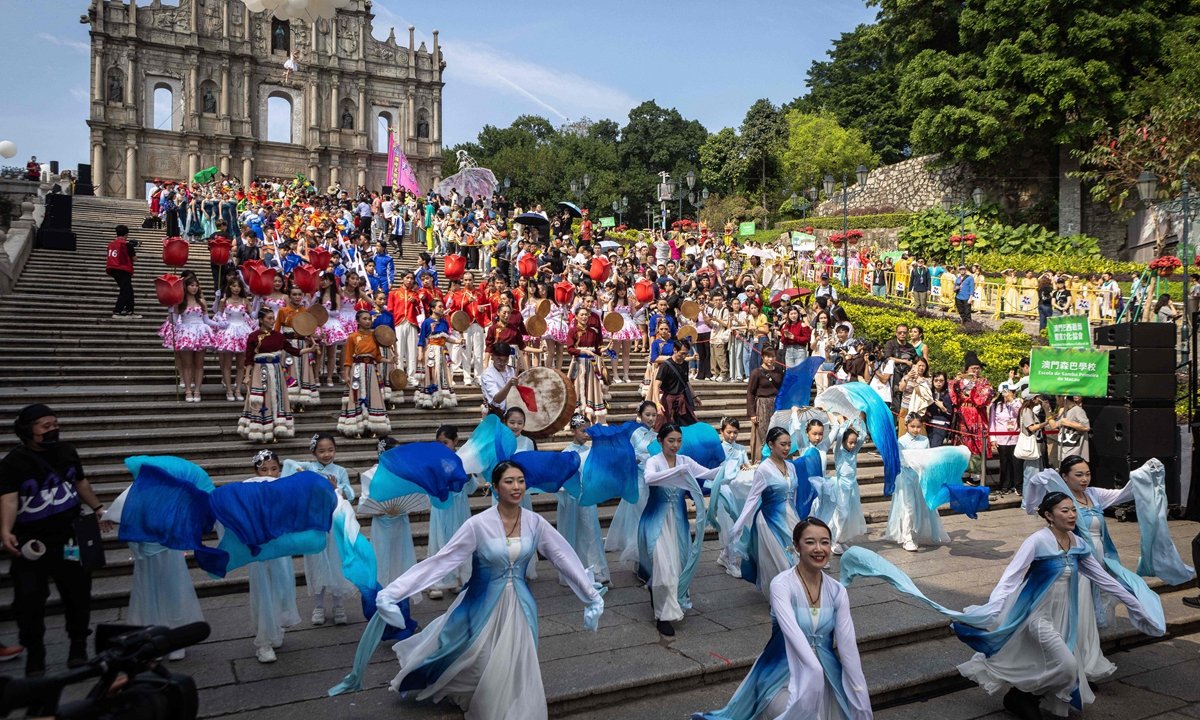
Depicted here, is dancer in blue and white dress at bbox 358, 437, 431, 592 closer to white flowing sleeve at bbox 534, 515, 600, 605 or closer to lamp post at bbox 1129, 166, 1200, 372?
white flowing sleeve at bbox 534, 515, 600, 605

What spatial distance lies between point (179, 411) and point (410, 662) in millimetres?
7326

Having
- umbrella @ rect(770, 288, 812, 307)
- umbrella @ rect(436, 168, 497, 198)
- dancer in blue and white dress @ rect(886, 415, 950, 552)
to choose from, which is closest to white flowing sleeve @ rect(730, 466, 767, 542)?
dancer in blue and white dress @ rect(886, 415, 950, 552)

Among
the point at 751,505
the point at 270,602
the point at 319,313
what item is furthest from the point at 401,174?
the point at 270,602

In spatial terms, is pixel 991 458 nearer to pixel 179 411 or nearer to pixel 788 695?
pixel 788 695

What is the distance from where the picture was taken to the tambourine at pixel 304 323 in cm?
1023

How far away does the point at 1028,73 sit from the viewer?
30.4 metres

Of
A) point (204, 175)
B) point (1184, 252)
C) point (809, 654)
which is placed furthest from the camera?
point (204, 175)

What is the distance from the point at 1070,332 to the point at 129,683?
447 inches

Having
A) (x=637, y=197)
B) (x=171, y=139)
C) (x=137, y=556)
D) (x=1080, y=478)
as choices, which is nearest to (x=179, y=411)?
(x=137, y=556)

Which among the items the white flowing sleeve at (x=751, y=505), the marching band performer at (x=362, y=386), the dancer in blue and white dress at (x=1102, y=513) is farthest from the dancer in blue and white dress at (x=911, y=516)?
the marching band performer at (x=362, y=386)

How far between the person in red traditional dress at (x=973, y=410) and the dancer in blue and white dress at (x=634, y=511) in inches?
234

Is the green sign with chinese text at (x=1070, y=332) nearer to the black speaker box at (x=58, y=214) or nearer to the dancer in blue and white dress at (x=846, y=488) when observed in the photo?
the dancer in blue and white dress at (x=846, y=488)

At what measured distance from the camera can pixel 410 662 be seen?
496cm

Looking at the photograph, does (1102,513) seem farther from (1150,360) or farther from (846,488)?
(1150,360)
